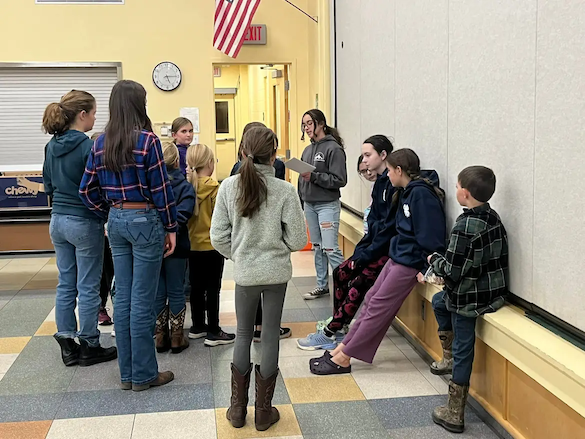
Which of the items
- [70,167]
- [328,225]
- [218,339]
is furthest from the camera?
[328,225]

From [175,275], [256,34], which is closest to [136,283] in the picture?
[175,275]

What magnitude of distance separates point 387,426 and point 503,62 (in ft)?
5.55

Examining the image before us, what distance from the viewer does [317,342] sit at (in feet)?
13.2

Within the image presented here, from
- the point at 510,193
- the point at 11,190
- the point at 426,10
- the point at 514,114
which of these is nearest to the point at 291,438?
the point at 510,193

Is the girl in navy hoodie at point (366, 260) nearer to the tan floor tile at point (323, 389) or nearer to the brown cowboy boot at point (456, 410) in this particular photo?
the tan floor tile at point (323, 389)

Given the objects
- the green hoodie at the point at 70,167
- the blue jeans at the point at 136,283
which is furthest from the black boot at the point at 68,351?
the green hoodie at the point at 70,167

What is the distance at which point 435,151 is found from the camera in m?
3.67

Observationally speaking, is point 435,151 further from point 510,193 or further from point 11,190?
point 11,190

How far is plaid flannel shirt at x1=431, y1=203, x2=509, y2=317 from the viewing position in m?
2.74

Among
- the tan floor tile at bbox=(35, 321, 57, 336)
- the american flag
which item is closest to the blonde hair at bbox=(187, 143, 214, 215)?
the tan floor tile at bbox=(35, 321, 57, 336)

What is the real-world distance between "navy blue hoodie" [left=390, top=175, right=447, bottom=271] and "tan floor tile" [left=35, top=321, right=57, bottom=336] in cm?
243

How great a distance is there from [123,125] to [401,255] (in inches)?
61.1

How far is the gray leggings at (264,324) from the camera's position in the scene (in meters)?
2.85

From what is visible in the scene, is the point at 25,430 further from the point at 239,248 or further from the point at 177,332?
the point at 239,248
